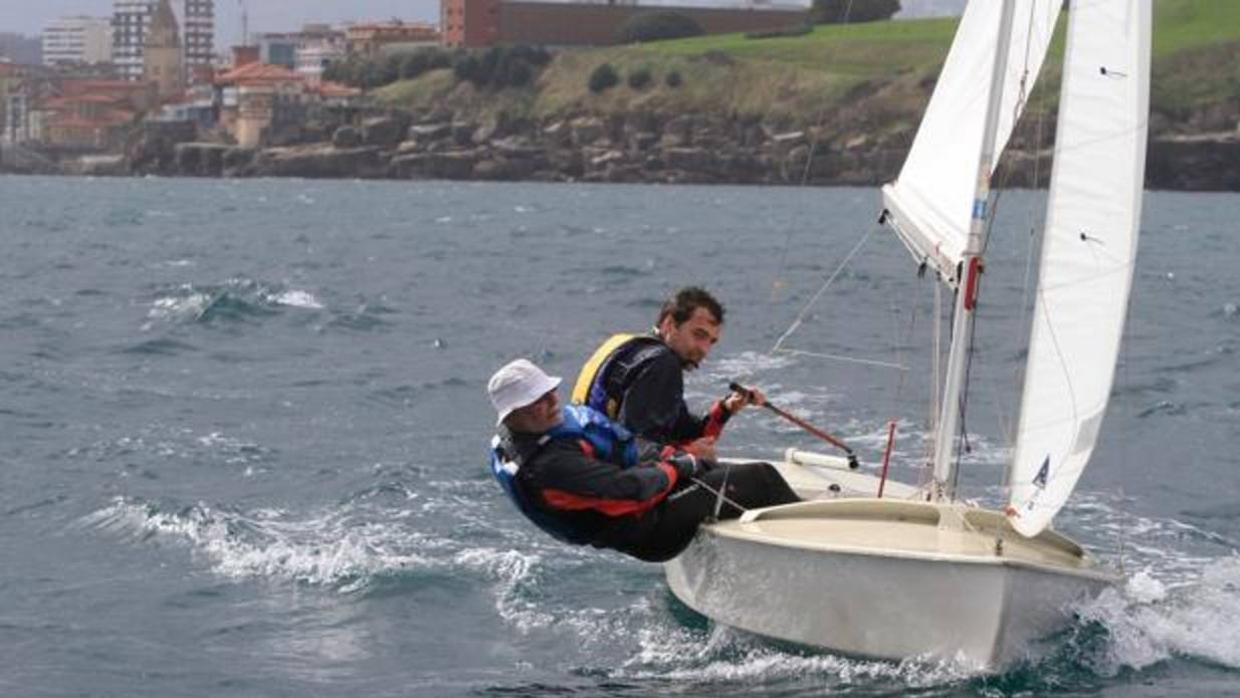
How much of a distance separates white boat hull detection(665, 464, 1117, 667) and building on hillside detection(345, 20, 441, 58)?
502 ft

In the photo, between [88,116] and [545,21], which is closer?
[545,21]

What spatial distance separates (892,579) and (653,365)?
1.64 metres

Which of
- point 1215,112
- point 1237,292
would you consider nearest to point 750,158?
point 1215,112

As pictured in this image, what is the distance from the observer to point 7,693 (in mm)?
10719

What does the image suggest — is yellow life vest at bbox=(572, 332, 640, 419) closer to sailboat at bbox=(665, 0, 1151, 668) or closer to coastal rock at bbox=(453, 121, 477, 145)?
sailboat at bbox=(665, 0, 1151, 668)

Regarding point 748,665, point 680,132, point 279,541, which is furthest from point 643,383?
point 680,132

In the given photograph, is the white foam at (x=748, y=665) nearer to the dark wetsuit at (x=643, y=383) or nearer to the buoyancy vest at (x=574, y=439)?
the buoyancy vest at (x=574, y=439)

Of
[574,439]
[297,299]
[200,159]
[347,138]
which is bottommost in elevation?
[200,159]

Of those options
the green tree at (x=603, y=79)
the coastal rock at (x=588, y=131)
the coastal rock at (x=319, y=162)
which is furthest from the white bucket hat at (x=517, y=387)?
the green tree at (x=603, y=79)

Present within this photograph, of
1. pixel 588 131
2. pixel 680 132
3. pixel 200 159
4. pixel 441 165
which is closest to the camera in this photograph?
pixel 680 132

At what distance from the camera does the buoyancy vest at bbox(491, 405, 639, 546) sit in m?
10.7

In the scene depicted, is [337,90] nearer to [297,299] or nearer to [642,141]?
[642,141]

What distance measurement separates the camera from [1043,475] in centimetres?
1042

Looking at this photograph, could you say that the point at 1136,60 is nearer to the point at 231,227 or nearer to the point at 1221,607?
the point at 1221,607
